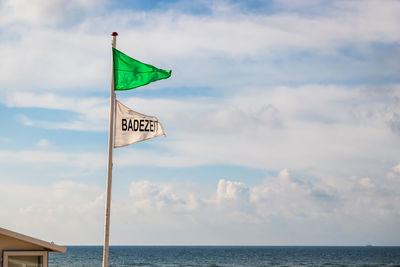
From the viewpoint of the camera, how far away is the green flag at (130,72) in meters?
16.1

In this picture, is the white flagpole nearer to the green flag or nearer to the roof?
the green flag

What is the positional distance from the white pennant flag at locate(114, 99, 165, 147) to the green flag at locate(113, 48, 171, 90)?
2.86 ft

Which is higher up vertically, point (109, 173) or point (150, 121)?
point (150, 121)

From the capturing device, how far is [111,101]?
51.6ft

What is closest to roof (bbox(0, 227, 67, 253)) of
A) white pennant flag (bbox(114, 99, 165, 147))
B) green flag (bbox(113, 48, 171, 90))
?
white pennant flag (bbox(114, 99, 165, 147))

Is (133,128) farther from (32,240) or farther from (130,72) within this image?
(32,240)

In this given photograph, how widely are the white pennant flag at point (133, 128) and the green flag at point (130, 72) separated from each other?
34.3 inches

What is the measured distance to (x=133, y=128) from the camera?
1566cm

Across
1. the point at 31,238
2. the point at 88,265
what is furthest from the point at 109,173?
the point at 88,265

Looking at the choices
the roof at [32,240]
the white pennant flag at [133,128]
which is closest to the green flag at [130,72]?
the white pennant flag at [133,128]

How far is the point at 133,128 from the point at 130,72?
63.5 inches

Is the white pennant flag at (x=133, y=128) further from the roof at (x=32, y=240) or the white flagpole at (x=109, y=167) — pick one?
the roof at (x=32, y=240)

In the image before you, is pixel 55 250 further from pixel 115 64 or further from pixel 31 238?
pixel 115 64

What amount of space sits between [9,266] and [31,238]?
913mm
